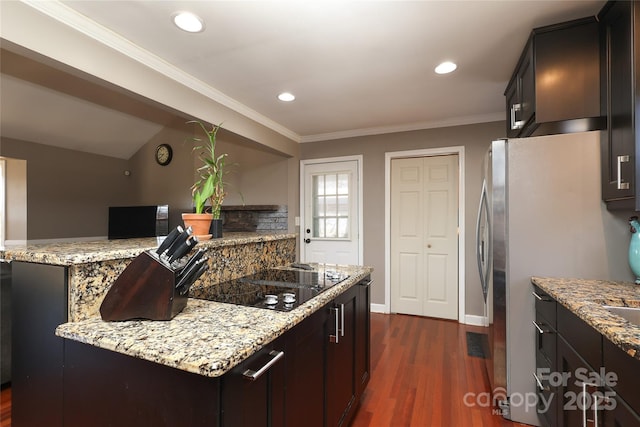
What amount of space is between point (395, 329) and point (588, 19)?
2.97 meters

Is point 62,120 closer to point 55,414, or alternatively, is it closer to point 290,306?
point 55,414

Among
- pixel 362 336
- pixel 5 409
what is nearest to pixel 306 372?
pixel 362 336

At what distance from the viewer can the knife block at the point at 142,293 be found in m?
→ 0.96

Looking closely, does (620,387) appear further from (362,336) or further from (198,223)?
(198,223)

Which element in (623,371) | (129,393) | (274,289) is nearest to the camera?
(129,393)

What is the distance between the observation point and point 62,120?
4.19 m

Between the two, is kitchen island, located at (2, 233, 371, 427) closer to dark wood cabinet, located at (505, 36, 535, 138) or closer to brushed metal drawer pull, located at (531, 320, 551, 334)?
brushed metal drawer pull, located at (531, 320, 551, 334)

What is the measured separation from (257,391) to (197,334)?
0.25 m

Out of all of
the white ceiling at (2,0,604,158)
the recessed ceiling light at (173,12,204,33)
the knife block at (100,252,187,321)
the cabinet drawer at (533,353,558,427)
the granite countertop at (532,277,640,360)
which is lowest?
the cabinet drawer at (533,353,558,427)

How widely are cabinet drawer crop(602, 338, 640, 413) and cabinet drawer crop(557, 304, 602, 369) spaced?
0.06 metres

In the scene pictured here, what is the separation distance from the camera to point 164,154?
507cm

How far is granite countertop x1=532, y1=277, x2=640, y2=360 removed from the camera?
0.95 meters

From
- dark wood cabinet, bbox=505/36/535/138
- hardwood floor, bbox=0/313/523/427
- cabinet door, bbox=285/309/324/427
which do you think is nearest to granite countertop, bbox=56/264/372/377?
cabinet door, bbox=285/309/324/427

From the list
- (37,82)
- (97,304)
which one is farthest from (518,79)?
(37,82)
